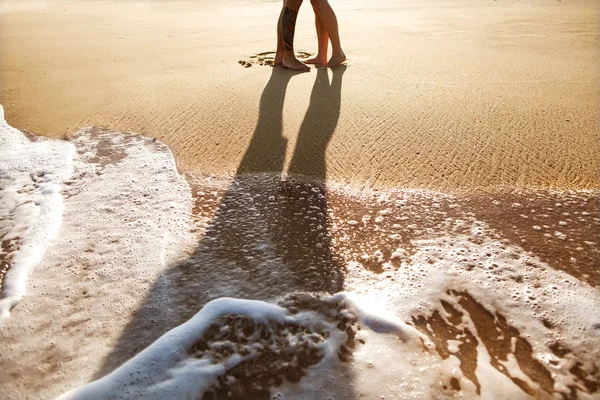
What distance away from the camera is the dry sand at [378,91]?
6.57 ft

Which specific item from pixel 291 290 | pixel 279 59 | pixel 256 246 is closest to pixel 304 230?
pixel 256 246

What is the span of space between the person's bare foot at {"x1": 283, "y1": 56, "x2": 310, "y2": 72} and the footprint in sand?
140 millimetres

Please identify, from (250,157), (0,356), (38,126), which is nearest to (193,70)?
(38,126)

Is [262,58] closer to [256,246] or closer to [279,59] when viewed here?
[279,59]

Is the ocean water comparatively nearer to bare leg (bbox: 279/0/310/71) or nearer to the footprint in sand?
bare leg (bbox: 279/0/310/71)

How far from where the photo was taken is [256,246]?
1516mm

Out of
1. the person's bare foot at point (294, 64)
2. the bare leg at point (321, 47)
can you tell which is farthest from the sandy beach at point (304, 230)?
the bare leg at point (321, 47)

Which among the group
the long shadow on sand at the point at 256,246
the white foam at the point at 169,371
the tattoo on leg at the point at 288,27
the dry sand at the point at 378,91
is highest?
the tattoo on leg at the point at 288,27

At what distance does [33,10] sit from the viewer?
5.93 m

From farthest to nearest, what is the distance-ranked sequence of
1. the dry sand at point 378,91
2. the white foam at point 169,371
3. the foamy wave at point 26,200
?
the dry sand at point 378,91
the foamy wave at point 26,200
the white foam at point 169,371

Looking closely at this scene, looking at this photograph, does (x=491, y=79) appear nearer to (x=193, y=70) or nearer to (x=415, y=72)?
(x=415, y=72)

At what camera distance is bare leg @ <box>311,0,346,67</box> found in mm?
3180

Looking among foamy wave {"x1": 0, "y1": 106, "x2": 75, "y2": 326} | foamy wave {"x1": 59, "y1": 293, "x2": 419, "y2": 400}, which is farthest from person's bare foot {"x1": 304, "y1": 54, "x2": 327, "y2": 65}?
foamy wave {"x1": 59, "y1": 293, "x2": 419, "y2": 400}

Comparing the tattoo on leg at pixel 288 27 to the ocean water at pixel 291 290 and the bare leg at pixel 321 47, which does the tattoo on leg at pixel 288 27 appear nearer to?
the bare leg at pixel 321 47
